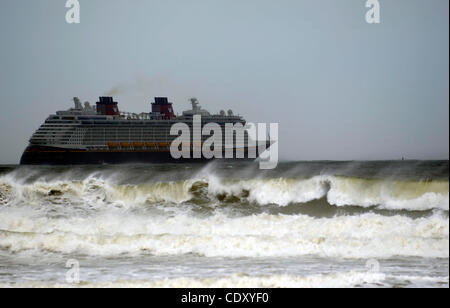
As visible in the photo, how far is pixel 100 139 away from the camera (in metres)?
57.6

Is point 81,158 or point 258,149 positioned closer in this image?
point 81,158

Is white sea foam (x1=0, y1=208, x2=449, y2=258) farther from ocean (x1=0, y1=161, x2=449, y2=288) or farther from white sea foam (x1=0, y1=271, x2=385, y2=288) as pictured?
white sea foam (x1=0, y1=271, x2=385, y2=288)

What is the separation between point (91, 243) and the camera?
11.6 m

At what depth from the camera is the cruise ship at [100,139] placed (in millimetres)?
55531

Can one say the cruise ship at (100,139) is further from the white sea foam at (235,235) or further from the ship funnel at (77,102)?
the white sea foam at (235,235)

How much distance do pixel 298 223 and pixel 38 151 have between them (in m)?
51.3

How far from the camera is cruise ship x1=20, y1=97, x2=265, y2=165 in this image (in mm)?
55531

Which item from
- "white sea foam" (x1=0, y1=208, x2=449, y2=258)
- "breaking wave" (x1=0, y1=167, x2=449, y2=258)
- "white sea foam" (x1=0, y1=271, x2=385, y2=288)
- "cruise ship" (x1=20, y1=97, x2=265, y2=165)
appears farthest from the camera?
"cruise ship" (x1=20, y1=97, x2=265, y2=165)

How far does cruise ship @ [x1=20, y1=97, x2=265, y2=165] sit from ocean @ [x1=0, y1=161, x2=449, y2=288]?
36.6 m

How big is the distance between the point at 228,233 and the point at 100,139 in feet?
160

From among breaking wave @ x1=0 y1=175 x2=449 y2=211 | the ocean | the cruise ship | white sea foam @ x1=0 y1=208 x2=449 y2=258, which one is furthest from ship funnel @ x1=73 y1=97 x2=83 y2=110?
white sea foam @ x1=0 y1=208 x2=449 y2=258

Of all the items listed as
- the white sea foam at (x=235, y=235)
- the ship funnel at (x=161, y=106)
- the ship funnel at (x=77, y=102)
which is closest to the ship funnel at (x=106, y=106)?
the ship funnel at (x=77, y=102)

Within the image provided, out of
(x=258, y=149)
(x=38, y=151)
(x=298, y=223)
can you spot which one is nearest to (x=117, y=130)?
(x=38, y=151)
